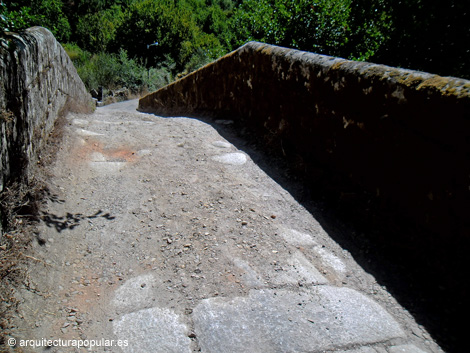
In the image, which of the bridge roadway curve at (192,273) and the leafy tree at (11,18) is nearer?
the bridge roadway curve at (192,273)

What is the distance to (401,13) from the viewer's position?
240 inches

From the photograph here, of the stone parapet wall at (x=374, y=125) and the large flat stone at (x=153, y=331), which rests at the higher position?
the stone parapet wall at (x=374, y=125)

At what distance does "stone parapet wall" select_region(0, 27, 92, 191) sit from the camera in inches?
97.2

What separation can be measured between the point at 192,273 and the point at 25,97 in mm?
1845

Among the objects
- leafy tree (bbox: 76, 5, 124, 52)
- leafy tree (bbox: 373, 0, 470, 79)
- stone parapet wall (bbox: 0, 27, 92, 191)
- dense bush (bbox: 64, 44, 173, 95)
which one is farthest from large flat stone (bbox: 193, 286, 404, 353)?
leafy tree (bbox: 76, 5, 124, 52)

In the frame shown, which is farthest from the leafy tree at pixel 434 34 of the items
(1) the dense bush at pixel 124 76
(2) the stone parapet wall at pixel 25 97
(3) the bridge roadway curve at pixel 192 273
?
(1) the dense bush at pixel 124 76

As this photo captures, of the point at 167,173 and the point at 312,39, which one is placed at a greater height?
the point at 312,39

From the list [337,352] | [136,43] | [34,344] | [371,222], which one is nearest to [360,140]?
[371,222]

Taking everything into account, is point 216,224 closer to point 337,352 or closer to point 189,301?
point 189,301

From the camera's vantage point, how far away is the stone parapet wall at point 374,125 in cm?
214

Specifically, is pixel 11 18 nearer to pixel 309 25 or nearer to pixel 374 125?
pixel 374 125

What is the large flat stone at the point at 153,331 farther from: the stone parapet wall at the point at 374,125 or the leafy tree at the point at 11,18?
the leafy tree at the point at 11,18

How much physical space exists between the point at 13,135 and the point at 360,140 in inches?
96.0

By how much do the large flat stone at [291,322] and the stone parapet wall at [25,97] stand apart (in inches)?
61.2
